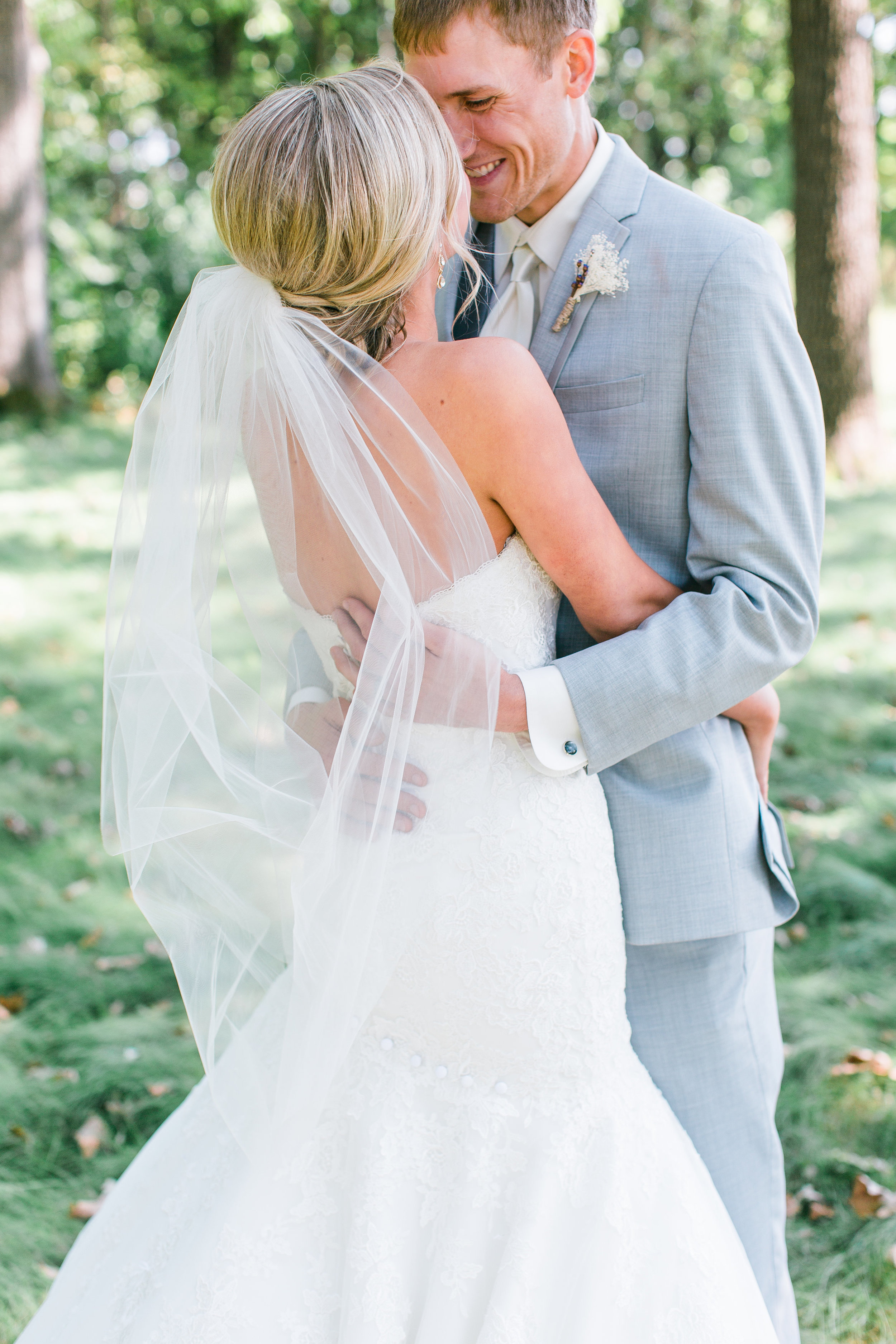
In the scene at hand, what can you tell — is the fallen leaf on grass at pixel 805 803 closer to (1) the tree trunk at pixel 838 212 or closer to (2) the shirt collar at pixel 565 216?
(2) the shirt collar at pixel 565 216

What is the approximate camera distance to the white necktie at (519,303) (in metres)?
2.24

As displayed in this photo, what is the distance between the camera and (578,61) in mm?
2109

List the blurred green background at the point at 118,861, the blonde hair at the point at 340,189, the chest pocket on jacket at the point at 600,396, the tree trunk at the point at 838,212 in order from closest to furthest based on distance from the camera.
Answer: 1. the blonde hair at the point at 340,189
2. the chest pocket on jacket at the point at 600,396
3. the blurred green background at the point at 118,861
4. the tree trunk at the point at 838,212

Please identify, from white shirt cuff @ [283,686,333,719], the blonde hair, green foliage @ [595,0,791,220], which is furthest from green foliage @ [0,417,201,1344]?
green foliage @ [595,0,791,220]

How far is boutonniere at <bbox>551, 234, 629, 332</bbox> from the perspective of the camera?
193 cm

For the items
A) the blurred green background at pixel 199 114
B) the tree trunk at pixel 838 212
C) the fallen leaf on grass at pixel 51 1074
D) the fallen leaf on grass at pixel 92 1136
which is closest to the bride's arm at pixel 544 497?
the fallen leaf on grass at pixel 92 1136

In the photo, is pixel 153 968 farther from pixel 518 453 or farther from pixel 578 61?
pixel 578 61

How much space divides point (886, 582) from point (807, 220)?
3191 millimetres

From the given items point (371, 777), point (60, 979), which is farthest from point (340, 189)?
point (60, 979)

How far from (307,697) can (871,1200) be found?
6.80 feet

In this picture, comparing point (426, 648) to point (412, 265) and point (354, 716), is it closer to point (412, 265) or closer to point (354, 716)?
point (354, 716)

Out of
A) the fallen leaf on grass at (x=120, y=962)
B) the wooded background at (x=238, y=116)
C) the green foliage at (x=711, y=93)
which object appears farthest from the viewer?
the green foliage at (x=711, y=93)

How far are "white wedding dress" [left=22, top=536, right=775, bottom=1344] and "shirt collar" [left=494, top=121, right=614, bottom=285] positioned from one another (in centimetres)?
76

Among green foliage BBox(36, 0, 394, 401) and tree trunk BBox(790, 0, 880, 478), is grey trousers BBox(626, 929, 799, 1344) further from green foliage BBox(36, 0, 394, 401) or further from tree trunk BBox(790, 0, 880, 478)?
green foliage BBox(36, 0, 394, 401)
